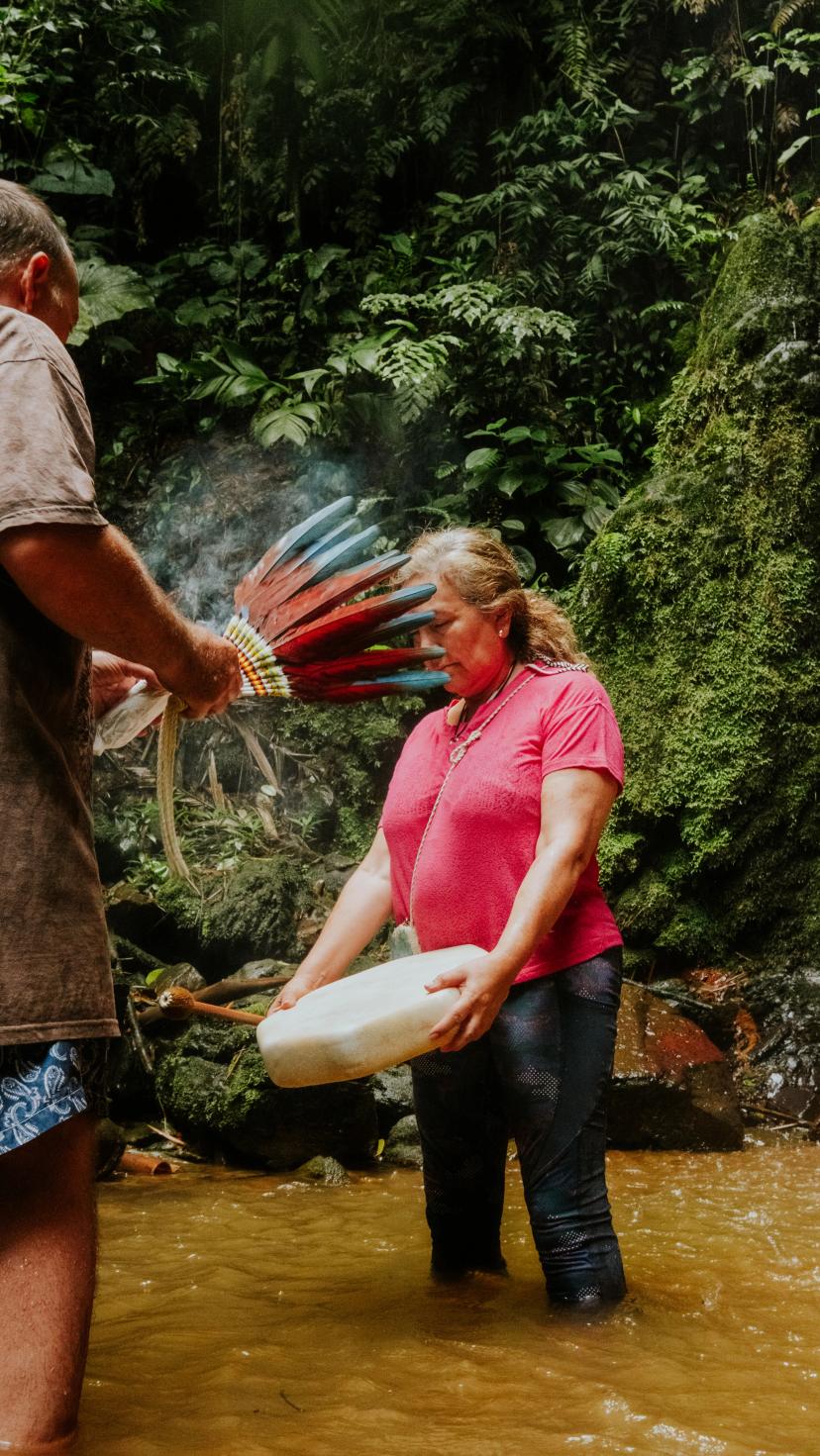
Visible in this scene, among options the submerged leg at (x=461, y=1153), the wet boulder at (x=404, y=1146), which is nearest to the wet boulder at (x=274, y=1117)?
the wet boulder at (x=404, y=1146)

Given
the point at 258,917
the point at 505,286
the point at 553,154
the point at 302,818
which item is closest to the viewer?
the point at 258,917

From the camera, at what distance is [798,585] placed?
6.71m

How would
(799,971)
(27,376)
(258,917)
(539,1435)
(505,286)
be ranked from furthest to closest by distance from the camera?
(505,286) → (258,917) → (799,971) → (539,1435) → (27,376)

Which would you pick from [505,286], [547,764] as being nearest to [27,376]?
[547,764]

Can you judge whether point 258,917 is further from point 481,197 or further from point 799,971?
point 481,197

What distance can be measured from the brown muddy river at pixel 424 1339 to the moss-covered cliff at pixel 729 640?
2335mm

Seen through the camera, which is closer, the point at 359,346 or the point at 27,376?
the point at 27,376

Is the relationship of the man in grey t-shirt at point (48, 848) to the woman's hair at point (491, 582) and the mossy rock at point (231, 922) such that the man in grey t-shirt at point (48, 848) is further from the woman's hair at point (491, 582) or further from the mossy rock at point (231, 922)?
the mossy rock at point (231, 922)

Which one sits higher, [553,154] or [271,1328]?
[553,154]

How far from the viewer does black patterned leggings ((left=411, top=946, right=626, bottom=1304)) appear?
2795 millimetres

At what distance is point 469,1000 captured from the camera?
2.52 m

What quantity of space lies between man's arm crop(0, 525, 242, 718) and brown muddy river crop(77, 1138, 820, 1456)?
1.40 metres

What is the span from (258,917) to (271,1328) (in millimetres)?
4042

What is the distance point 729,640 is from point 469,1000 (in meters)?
4.73
